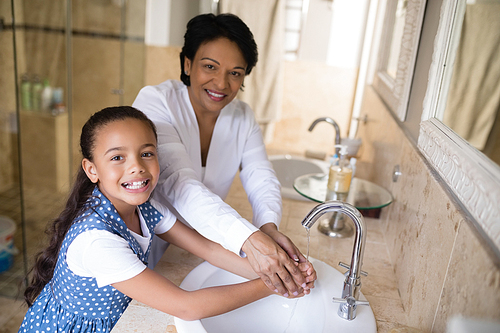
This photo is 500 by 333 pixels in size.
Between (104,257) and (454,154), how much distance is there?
66cm

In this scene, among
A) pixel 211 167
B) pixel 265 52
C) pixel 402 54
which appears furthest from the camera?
pixel 265 52

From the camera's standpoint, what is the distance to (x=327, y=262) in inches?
43.2

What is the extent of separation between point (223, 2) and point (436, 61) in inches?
73.5

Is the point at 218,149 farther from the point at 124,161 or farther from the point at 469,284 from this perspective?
the point at 469,284

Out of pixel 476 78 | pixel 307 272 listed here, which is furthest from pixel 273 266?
pixel 476 78

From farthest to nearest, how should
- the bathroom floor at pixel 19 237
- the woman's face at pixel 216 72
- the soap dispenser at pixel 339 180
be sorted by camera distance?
the bathroom floor at pixel 19 237 < the soap dispenser at pixel 339 180 < the woman's face at pixel 216 72

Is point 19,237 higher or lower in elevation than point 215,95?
lower

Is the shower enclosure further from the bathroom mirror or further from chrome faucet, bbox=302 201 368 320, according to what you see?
chrome faucet, bbox=302 201 368 320

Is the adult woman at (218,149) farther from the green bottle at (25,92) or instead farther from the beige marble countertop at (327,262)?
the green bottle at (25,92)

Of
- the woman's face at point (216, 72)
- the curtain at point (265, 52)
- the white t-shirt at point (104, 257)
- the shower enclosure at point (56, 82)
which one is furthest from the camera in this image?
the shower enclosure at point (56, 82)

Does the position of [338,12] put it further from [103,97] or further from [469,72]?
[469,72]

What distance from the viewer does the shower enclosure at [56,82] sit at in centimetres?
285

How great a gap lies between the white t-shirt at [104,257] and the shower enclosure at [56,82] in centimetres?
223

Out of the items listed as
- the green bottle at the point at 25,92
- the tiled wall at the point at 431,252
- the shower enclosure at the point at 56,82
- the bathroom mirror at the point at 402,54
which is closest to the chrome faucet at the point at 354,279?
the tiled wall at the point at 431,252
